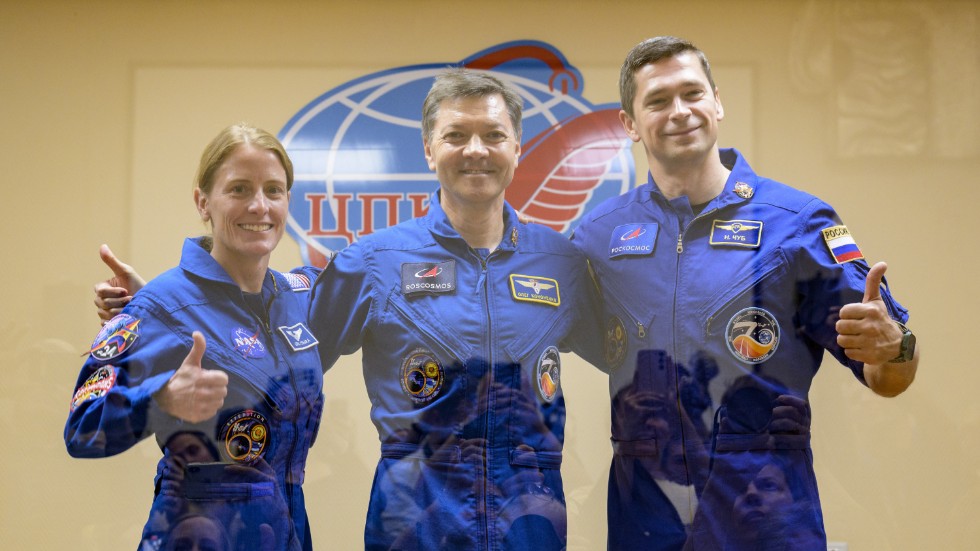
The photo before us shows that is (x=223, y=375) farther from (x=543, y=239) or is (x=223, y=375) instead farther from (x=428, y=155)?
(x=543, y=239)

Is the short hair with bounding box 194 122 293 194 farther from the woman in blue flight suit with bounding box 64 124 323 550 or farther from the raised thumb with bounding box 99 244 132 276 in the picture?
the raised thumb with bounding box 99 244 132 276

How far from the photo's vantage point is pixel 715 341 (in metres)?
2.59

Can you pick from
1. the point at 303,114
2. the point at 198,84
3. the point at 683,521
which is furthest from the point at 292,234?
the point at 683,521

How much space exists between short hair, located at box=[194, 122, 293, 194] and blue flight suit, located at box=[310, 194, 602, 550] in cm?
34

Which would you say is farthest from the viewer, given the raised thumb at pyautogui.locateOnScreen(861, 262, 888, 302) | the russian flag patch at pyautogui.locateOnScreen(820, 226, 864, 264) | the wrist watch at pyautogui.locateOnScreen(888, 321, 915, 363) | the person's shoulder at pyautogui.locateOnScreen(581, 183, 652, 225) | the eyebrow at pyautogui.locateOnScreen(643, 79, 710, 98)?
the person's shoulder at pyautogui.locateOnScreen(581, 183, 652, 225)

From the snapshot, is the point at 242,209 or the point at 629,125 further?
the point at 629,125

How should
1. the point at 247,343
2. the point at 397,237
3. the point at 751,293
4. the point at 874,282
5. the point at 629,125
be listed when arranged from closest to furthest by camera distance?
the point at 874,282
the point at 247,343
the point at 751,293
the point at 397,237
the point at 629,125

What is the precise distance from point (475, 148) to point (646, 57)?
22.9 inches

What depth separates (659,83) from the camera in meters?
2.69

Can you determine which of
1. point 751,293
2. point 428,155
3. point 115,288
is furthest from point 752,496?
point 115,288

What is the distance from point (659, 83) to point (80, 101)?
66.9 inches

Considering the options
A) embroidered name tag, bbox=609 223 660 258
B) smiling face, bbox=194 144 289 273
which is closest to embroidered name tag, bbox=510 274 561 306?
embroidered name tag, bbox=609 223 660 258

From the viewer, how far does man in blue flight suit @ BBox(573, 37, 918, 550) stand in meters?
2.56

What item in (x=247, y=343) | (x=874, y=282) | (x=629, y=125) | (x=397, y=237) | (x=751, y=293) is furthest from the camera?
(x=629, y=125)
